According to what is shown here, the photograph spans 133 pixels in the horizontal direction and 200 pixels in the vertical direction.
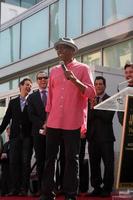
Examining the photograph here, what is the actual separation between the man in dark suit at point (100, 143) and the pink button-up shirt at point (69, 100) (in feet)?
5.59

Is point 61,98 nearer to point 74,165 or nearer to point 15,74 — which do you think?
point 74,165

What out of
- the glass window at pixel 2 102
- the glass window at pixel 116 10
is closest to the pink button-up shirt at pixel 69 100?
the glass window at pixel 2 102

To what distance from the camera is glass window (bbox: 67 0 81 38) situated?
18.9 metres

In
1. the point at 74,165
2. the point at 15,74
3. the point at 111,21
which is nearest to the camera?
the point at 74,165

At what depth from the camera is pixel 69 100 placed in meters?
5.51

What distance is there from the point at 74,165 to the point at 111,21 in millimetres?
12156

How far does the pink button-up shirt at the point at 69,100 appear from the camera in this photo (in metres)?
5.46

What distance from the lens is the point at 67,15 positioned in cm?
1955

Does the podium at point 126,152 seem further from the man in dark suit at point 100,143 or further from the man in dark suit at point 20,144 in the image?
the man in dark suit at point 20,144

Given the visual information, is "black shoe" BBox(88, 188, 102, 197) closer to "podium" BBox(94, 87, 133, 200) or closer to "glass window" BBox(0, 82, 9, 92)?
"podium" BBox(94, 87, 133, 200)

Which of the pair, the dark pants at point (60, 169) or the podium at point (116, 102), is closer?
the podium at point (116, 102)

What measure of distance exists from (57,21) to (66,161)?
49.7ft

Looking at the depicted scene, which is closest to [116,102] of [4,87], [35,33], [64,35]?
[64,35]

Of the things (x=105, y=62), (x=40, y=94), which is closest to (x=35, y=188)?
(x=40, y=94)
